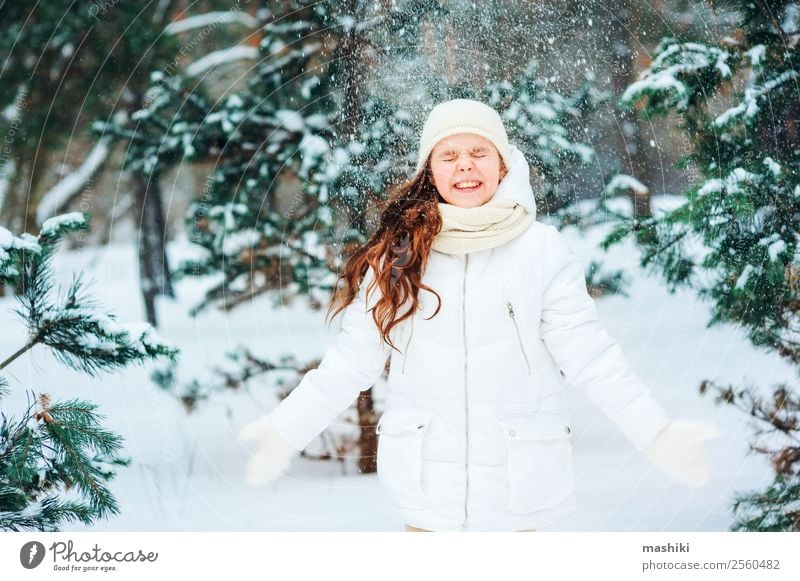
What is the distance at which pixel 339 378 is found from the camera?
2.07 metres

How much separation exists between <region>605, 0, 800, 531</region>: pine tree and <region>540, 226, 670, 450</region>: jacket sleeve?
0.64 m

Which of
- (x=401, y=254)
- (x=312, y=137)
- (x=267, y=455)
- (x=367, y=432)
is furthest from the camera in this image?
(x=367, y=432)

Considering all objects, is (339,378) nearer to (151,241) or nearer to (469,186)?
(469,186)

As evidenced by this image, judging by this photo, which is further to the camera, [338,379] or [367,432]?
[367,432]

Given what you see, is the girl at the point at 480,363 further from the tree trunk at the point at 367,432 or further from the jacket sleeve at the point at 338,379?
the tree trunk at the point at 367,432

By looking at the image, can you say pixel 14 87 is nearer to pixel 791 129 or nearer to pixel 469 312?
pixel 469 312

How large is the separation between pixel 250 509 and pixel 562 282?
1131 millimetres

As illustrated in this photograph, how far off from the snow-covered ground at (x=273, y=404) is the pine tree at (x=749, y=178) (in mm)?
61

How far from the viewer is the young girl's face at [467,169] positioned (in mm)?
2076

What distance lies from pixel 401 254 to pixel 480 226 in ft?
0.66

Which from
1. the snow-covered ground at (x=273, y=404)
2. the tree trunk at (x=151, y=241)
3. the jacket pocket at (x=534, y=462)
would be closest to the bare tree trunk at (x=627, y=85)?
the snow-covered ground at (x=273, y=404)

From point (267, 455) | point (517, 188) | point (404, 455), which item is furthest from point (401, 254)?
point (267, 455)

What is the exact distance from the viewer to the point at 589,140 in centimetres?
251

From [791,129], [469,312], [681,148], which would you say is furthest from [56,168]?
[791,129]
